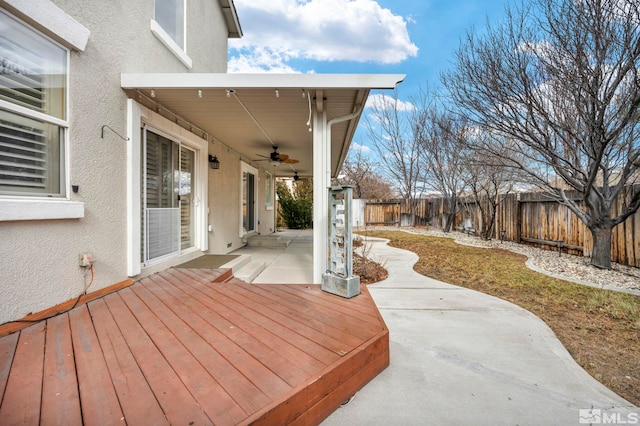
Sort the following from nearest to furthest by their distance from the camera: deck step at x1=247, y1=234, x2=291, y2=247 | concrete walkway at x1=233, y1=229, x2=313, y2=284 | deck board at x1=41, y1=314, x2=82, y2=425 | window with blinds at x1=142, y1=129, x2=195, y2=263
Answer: deck board at x1=41, y1=314, x2=82, y2=425, window with blinds at x1=142, y1=129, x2=195, y2=263, concrete walkway at x1=233, y1=229, x2=313, y2=284, deck step at x1=247, y1=234, x2=291, y2=247

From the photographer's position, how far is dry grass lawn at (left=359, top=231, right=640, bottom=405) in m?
2.37

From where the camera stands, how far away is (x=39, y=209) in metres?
2.35

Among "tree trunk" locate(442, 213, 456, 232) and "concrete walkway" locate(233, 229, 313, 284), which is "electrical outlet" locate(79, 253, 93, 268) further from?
"tree trunk" locate(442, 213, 456, 232)

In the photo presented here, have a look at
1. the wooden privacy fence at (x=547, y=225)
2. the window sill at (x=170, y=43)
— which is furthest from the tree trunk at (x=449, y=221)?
the window sill at (x=170, y=43)

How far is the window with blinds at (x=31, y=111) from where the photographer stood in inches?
88.5

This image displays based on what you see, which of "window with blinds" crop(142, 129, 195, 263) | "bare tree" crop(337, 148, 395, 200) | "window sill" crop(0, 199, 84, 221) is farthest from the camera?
"bare tree" crop(337, 148, 395, 200)

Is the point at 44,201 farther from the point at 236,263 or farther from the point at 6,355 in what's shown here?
the point at 236,263

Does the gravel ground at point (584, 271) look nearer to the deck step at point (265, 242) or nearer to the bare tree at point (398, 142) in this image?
the deck step at point (265, 242)

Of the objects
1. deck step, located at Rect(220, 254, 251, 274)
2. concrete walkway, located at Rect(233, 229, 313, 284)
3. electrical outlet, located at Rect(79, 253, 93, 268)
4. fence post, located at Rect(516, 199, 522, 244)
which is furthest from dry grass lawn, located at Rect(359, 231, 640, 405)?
electrical outlet, located at Rect(79, 253, 93, 268)

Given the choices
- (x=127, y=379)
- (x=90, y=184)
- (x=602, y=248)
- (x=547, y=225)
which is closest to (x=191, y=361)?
(x=127, y=379)

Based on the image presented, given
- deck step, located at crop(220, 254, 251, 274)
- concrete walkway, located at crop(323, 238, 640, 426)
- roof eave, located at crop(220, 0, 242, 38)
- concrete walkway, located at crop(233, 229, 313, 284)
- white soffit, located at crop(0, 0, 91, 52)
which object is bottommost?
concrete walkway, located at crop(323, 238, 640, 426)

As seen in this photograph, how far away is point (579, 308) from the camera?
366 centimetres

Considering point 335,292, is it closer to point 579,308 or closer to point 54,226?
point 54,226

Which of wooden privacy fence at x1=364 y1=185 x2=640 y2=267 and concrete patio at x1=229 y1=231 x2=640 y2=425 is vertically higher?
wooden privacy fence at x1=364 y1=185 x2=640 y2=267
